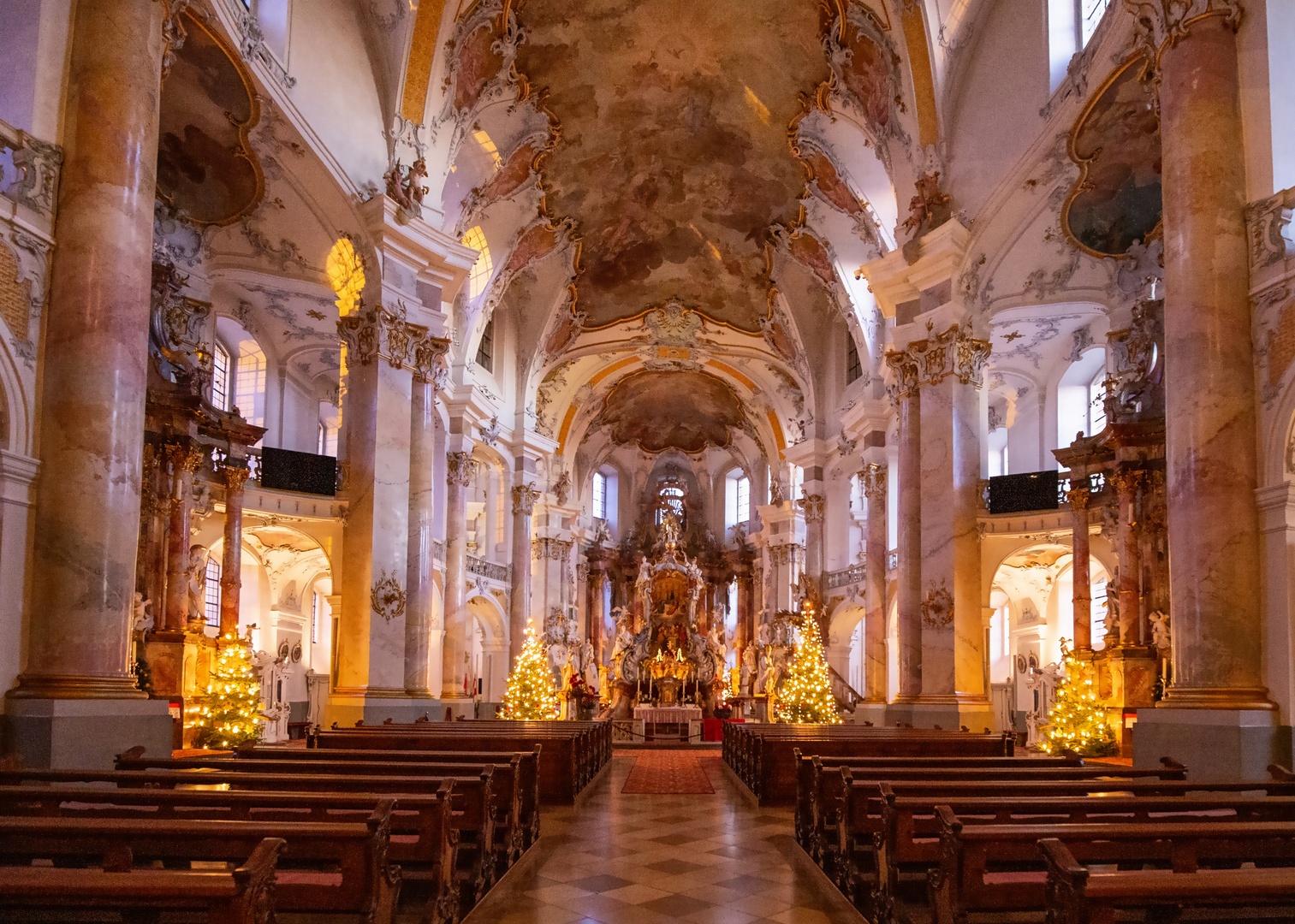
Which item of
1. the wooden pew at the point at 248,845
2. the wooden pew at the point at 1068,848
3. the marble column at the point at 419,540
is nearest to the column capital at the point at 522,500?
the marble column at the point at 419,540

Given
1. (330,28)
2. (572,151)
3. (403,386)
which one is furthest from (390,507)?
(572,151)

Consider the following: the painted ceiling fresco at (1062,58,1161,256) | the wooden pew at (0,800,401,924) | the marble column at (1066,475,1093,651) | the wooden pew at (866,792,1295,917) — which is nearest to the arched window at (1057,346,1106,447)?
the marble column at (1066,475,1093,651)

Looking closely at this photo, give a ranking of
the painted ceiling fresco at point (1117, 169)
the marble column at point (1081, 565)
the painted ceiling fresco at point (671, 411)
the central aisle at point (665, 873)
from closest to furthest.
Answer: the central aisle at point (665, 873) < the painted ceiling fresco at point (1117, 169) < the marble column at point (1081, 565) < the painted ceiling fresco at point (671, 411)

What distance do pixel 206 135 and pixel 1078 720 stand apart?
57.5 feet

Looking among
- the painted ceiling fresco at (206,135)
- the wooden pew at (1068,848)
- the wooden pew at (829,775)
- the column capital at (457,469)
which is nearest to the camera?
the wooden pew at (1068,848)

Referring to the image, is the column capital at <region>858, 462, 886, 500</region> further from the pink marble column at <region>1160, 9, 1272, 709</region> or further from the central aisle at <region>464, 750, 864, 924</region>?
the pink marble column at <region>1160, 9, 1272, 709</region>

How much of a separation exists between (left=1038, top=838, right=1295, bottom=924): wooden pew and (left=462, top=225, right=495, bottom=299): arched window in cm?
2403

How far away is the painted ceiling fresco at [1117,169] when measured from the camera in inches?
630

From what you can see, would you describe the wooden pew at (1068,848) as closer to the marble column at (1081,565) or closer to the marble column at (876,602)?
the marble column at (1081,565)

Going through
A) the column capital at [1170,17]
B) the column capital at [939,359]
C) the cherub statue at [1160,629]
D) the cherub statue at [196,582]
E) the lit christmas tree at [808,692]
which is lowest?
the lit christmas tree at [808,692]

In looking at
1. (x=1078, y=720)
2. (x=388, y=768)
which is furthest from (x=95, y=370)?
(x=1078, y=720)

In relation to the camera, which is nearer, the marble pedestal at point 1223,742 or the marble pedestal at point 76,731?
the marble pedestal at point 76,731

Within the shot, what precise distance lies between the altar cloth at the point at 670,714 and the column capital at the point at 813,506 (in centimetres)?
778

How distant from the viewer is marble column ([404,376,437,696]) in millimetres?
19781
